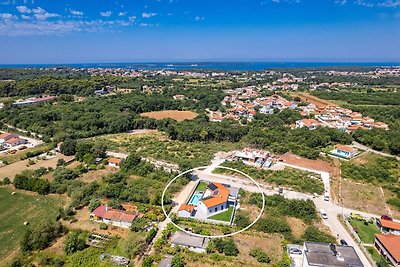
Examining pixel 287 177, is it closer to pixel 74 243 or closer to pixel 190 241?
pixel 190 241

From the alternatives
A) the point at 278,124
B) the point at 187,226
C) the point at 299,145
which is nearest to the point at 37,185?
the point at 187,226

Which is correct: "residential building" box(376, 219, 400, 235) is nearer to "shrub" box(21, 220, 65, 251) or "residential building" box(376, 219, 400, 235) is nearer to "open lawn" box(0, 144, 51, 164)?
"shrub" box(21, 220, 65, 251)

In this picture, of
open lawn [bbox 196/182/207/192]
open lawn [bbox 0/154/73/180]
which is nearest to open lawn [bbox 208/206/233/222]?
open lawn [bbox 196/182/207/192]

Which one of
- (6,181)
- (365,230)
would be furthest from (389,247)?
(6,181)

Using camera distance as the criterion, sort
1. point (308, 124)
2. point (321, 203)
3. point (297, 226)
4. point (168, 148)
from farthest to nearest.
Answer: point (308, 124) → point (168, 148) → point (321, 203) → point (297, 226)

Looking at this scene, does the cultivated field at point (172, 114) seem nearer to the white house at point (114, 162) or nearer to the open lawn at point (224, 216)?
the white house at point (114, 162)

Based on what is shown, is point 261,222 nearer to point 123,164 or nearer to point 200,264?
point 200,264
